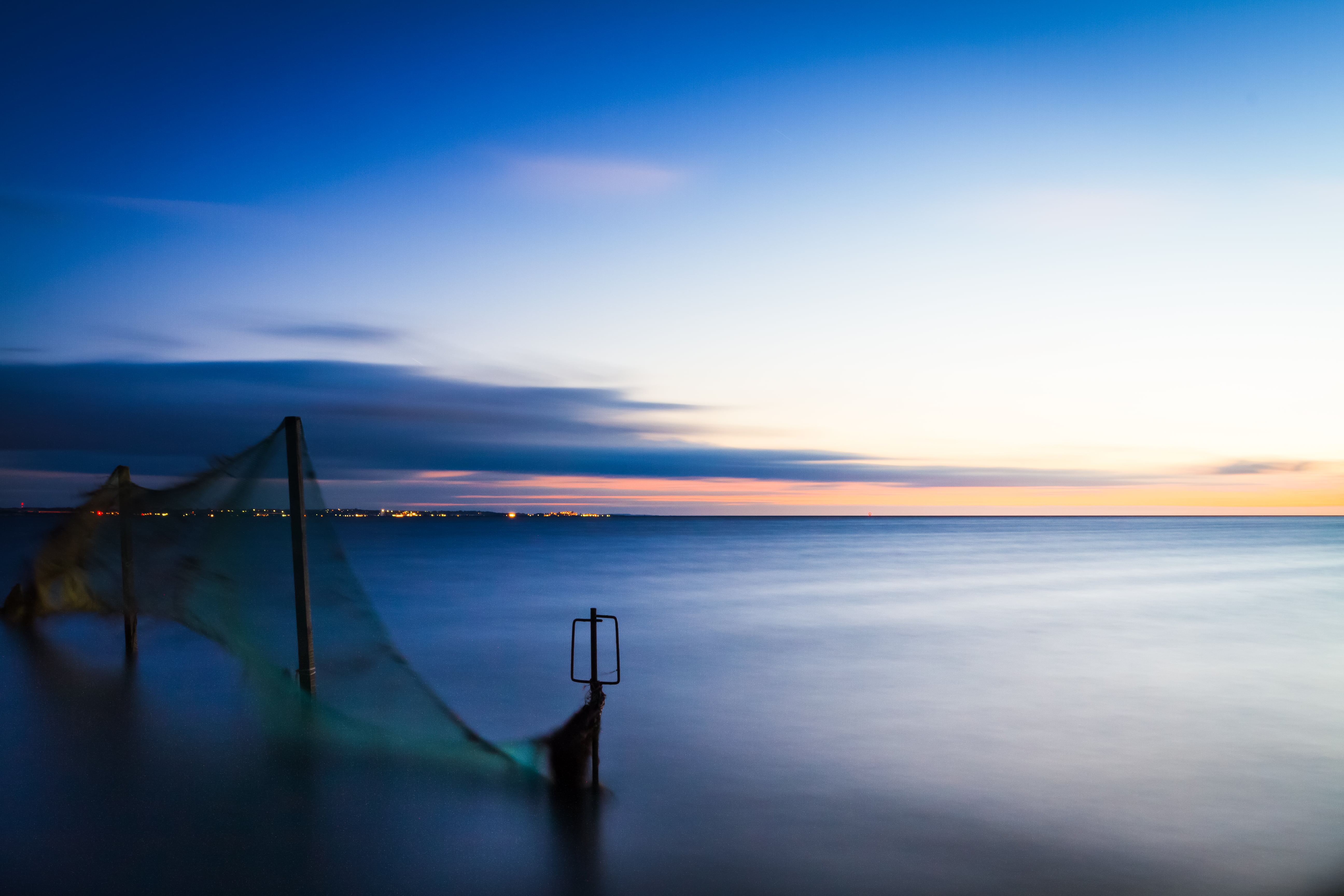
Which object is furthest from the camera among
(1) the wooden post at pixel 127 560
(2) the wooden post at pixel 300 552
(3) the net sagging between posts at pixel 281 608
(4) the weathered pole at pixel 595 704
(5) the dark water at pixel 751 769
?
(1) the wooden post at pixel 127 560

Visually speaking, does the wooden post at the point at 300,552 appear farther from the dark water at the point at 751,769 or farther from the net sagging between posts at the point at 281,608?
the dark water at the point at 751,769

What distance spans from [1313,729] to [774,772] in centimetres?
1169

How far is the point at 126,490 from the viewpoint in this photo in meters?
18.7

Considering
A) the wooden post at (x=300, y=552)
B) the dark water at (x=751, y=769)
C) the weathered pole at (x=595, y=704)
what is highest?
the wooden post at (x=300, y=552)

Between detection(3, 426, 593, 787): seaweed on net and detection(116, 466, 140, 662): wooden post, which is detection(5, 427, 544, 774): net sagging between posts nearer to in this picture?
detection(3, 426, 593, 787): seaweed on net

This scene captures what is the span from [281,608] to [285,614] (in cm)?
14

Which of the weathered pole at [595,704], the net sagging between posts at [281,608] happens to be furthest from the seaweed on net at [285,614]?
the weathered pole at [595,704]

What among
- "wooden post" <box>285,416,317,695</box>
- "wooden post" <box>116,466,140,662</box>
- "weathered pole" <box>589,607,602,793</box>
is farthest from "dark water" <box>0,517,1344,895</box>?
"wooden post" <box>285,416,317,695</box>

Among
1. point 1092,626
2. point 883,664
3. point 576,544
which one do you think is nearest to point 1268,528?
point 576,544

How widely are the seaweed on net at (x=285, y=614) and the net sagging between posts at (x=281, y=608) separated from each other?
2 cm

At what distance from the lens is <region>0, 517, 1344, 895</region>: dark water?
378 inches

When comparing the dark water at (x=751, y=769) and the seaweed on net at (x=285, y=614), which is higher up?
the seaweed on net at (x=285, y=614)

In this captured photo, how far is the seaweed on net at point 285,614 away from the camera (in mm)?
11484

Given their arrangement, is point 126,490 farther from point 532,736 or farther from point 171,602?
point 532,736
